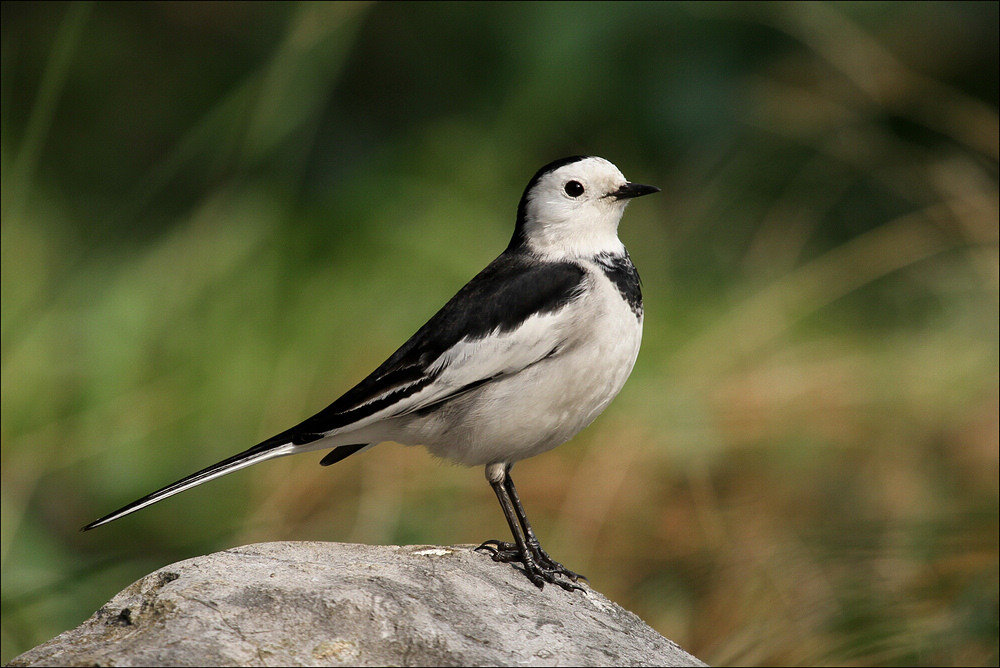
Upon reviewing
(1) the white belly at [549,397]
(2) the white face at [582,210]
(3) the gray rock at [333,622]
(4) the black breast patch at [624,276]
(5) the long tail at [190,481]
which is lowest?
(3) the gray rock at [333,622]

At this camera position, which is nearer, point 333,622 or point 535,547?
point 333,622

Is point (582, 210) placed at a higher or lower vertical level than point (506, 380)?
higher

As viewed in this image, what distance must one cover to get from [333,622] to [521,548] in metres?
0.87

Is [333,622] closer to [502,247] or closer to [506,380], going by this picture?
[506,380]

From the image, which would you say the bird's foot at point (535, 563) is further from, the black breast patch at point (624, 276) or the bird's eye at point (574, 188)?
the bird's eye at point (574, 188)

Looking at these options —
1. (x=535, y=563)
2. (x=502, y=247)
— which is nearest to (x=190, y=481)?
(x=535, y=563)

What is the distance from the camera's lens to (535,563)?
9.82ft

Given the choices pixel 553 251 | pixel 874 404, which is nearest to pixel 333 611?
pixel 553 251

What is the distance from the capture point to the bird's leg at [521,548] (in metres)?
2.90

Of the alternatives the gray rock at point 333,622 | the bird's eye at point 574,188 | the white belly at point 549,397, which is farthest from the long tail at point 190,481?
the bird's eye at point 574,188

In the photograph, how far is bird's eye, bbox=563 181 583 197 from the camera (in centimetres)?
323

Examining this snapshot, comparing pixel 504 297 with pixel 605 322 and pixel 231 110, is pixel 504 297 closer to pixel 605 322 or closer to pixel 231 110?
pixel 605 322

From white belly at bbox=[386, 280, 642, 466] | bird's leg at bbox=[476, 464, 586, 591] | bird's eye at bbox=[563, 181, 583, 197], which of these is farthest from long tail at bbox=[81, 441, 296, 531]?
bird's eye at bbox=[563, 181, 583, 197]

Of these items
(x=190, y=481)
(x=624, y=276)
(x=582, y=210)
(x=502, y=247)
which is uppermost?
(x=502, y=247)
